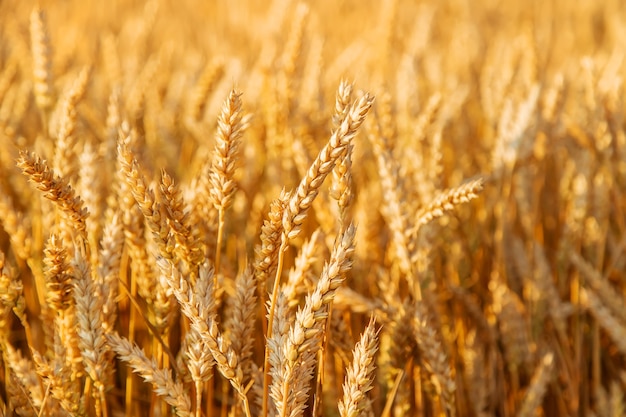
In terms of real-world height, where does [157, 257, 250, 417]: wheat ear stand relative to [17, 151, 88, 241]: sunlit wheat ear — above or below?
below

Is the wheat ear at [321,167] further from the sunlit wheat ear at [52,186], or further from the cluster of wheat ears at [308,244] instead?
the sunlit wheat ear at [52,186]

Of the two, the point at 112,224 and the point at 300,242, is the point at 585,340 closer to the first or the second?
the point at 300,242

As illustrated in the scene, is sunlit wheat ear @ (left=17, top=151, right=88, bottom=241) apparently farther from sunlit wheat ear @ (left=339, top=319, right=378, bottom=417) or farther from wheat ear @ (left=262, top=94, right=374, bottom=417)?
sunlit wheat ear @ (left=339, top=319, right=378, bottom=417)

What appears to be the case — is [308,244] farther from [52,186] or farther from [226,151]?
[52,186]

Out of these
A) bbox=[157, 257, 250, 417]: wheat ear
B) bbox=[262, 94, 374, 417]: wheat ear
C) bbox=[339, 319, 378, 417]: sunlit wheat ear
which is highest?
bbox=[262, 94, 374, 417]: wheat ear

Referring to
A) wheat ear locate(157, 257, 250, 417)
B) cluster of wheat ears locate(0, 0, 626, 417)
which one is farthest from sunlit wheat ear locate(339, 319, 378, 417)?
wheat ear locate(157, 257, 250, 417)

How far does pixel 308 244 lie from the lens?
0.78 meters

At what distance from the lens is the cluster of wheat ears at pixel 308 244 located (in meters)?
0.73

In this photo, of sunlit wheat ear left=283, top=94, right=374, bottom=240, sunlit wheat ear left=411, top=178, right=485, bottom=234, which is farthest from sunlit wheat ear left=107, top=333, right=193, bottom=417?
sunlit wheat ear left=411, top=178, right=485, bottom=234

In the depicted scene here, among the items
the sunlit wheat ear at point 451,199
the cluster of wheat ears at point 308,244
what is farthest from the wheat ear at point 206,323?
the sunlit wheat ear at point 451,199

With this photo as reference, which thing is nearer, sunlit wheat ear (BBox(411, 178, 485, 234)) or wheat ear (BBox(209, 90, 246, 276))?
wheat ear (BBox(209, 90, 246, 276))

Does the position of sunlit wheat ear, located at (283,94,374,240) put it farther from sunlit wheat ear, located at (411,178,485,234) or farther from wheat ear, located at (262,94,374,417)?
sunlit wheat ear, located at (411,178,485,234)

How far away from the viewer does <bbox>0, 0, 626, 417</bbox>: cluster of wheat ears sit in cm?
73

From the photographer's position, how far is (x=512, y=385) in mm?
1334
